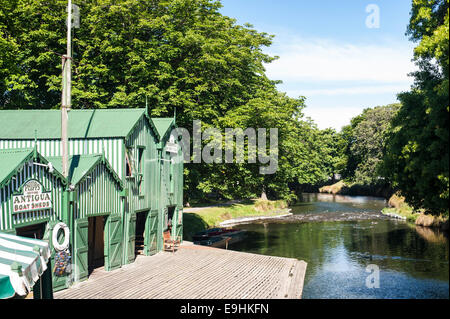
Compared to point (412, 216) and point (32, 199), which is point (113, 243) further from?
point (412, 216)

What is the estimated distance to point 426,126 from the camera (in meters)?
17.6

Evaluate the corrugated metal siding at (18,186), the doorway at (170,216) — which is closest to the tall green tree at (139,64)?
the doorway at (170,216)

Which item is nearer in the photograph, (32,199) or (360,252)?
(32,199)

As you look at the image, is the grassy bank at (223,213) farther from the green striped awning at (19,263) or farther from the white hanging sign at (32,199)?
the green striped awning at (19,263)

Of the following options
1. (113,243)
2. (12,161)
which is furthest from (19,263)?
(113,243)

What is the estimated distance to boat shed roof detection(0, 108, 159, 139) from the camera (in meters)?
23.4

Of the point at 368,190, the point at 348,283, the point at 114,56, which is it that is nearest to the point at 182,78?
the point at 114,56

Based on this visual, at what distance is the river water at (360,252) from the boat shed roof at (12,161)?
46.5ft

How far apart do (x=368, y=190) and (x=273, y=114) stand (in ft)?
183

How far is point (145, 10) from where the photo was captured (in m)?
40.0

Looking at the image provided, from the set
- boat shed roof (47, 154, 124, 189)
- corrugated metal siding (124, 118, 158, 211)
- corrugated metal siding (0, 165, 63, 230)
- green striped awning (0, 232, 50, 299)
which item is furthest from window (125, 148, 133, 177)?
green striped awning (0, 232, 50, 299)

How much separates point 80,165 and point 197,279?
26.3 ft

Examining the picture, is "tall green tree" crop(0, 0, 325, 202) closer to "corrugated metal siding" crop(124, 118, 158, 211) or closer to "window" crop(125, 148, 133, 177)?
"corrugated metal siding" crop(124, 118, 158, 211)

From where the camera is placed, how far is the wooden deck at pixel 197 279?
60.1 feet
